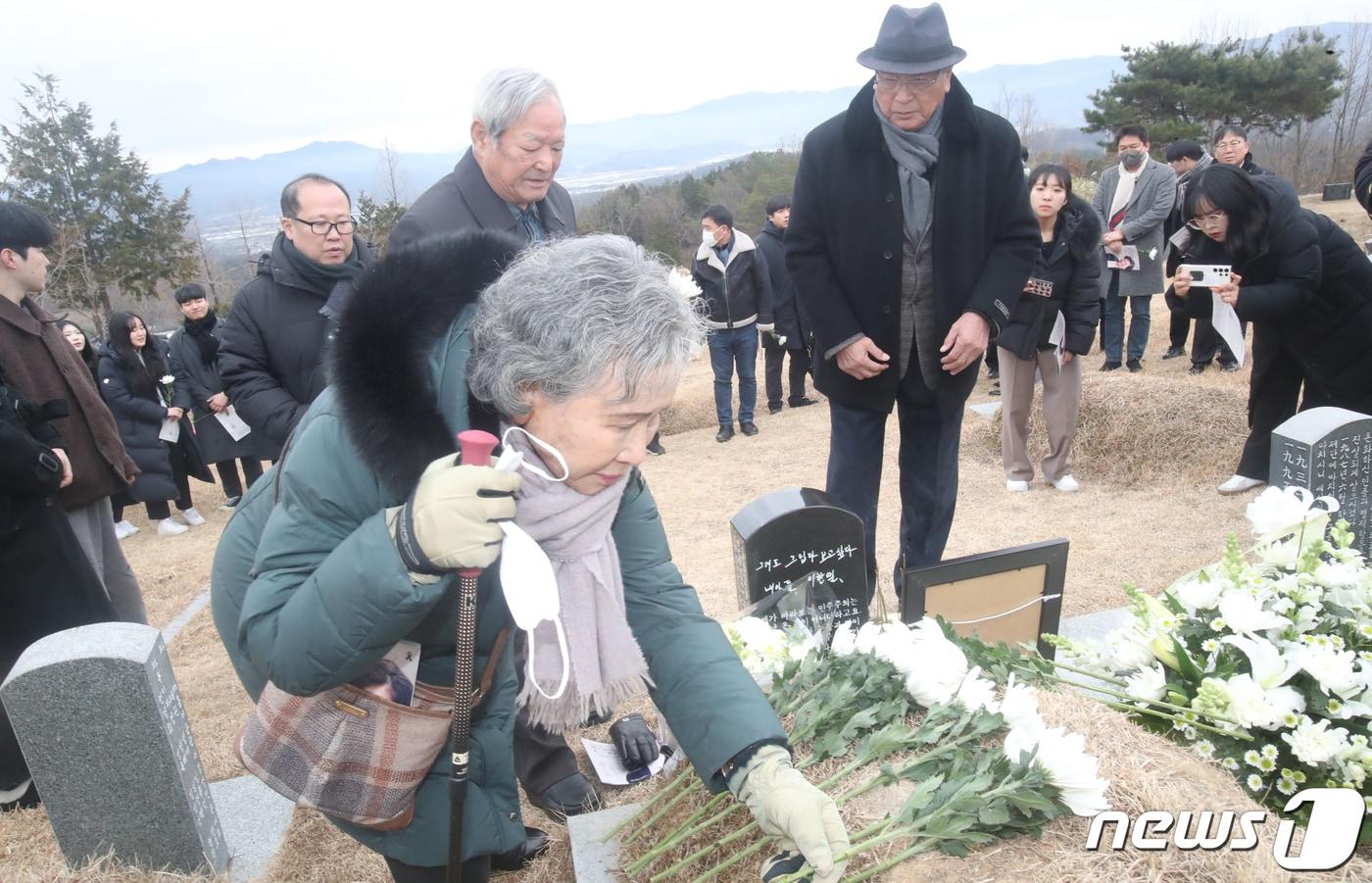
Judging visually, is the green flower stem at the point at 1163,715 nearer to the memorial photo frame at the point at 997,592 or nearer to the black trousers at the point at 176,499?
the memorial photo frame at the point at 997,592

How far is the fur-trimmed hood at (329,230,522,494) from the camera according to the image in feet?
4.78

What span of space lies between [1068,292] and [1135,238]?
3488 millimetres

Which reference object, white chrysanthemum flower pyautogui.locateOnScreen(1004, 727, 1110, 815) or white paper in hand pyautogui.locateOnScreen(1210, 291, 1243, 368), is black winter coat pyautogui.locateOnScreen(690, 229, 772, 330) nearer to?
white paper in hand pyautogui.locateOnScreen(1210, 291, 1243, 368)

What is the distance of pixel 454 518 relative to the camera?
137 cm

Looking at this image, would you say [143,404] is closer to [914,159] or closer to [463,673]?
[914,159]

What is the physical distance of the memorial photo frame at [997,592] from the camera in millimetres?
2998

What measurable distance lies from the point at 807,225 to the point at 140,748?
9.07 ft

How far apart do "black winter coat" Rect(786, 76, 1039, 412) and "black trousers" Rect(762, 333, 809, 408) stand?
5.63m

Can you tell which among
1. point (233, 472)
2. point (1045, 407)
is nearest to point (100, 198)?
point (233, 472)

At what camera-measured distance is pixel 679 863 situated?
180 centimetres

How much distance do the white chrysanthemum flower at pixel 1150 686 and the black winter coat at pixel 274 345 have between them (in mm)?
2821

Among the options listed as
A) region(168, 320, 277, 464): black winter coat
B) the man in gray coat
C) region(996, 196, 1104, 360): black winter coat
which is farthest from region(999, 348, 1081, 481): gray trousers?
region(168, 320, 277, 464): black winter coat

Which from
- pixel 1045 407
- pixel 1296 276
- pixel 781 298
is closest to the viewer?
pixel 1296 276

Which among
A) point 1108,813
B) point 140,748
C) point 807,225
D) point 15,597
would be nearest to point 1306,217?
point 807,225
